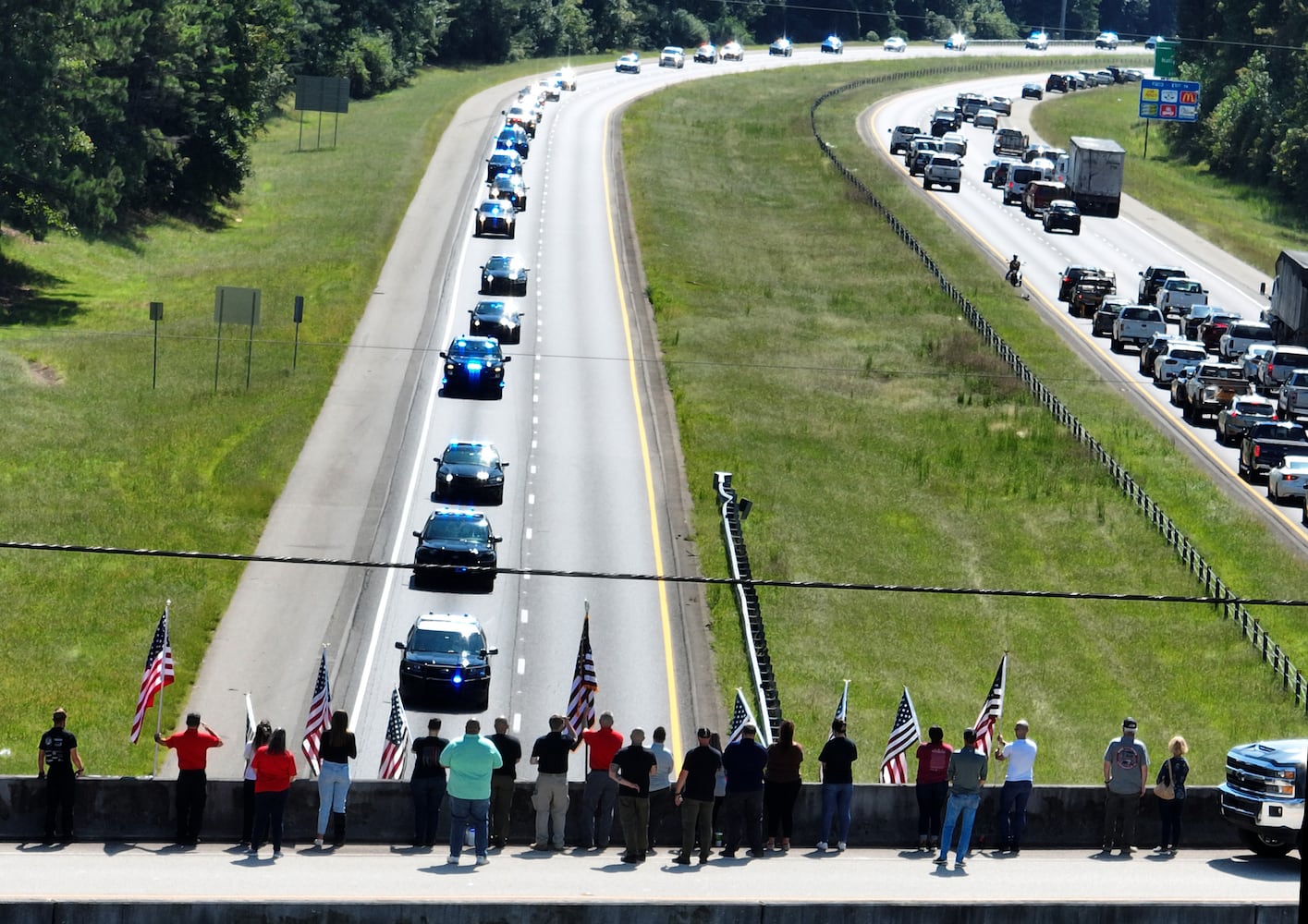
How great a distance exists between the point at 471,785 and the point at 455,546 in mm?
22557

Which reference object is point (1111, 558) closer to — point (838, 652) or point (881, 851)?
point (838, 652)

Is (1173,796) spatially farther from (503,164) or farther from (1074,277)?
(503,164)

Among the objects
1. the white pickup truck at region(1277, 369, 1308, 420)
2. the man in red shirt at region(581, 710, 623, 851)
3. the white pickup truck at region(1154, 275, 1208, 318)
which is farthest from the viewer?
the white pickup truck at region(1154, 275, 1208, 318)

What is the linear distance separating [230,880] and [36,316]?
57765 mm

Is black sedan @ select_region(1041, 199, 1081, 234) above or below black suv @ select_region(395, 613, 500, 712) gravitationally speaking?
above

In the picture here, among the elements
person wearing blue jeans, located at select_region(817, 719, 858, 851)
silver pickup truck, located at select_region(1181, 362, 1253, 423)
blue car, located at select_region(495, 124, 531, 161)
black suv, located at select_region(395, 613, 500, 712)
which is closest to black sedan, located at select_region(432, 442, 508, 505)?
black suv, located at select_region(395, 613, 500, 712)

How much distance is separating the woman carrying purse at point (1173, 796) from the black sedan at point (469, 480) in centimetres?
2920

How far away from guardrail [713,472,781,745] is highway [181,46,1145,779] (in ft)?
3.41

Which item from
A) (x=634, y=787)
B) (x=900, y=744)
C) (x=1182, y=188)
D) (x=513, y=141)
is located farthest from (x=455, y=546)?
(x=1182, y=188)

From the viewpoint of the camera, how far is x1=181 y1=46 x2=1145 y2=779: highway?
39.3 m

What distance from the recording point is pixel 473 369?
6331cm

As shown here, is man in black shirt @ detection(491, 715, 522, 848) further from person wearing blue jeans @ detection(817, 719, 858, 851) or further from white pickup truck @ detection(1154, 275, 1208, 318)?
white pickup truck @ detection(1154, 275, 1208, 318)

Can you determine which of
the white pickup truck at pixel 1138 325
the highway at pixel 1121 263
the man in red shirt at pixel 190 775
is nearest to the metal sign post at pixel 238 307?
the highway at pixel 1121 263

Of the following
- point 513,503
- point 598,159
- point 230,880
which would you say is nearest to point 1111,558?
point 513,503
